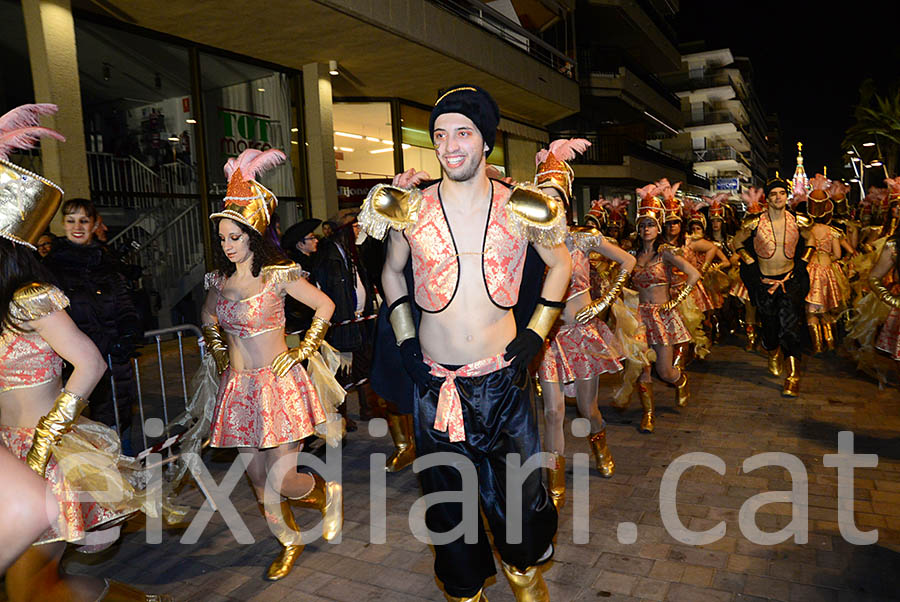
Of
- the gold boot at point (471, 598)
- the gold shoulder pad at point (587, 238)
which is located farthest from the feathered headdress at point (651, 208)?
the gold boot at point (471, 598)

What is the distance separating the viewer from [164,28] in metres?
11.0

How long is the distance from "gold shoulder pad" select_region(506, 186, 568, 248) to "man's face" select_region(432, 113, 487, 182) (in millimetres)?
261

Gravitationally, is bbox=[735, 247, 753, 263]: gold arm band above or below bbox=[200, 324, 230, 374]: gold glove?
above

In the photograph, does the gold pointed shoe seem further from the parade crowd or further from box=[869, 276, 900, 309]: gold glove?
box=[869, 276, 900, 309]: gold glove

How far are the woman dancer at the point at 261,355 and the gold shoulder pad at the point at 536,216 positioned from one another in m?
1.86

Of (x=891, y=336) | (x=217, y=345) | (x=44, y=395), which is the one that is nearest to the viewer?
(x=44, y=395)

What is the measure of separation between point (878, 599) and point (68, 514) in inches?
157

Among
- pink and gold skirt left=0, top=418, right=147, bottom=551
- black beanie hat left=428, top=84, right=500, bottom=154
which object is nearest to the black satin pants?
black beanie hat left=428, top=84, right=500, bottom=154

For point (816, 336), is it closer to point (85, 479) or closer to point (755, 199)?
point (755, 199)

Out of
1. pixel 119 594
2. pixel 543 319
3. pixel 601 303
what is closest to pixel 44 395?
pixel 119 594

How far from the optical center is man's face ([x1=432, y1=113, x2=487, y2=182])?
123 inches

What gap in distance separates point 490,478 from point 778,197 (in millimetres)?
6393

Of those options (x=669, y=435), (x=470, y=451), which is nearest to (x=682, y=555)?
(x=470, y=451)

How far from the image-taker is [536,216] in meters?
3.15
